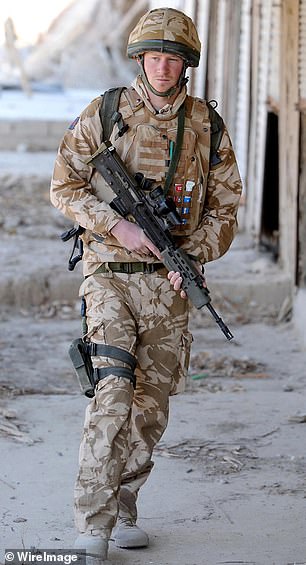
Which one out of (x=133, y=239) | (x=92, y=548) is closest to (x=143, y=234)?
(x=133, y=239)

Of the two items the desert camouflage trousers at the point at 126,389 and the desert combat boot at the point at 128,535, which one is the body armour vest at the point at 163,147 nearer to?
the desert camouflage trousers at the point at 126,389

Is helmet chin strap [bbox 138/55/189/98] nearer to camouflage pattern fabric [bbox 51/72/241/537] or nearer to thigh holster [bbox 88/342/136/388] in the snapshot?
camouflage pattern fabric [bbox 51/72/241/537]

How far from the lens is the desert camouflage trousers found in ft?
12.1

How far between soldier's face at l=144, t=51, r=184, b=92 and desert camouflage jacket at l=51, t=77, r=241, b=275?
2.5 inches

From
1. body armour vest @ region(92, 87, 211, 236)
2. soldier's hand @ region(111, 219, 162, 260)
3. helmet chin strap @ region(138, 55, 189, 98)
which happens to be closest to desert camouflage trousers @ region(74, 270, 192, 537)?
soldier's hand @ region(111, 219, 162, 260)

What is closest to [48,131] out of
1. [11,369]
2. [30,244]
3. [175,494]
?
[30,244]

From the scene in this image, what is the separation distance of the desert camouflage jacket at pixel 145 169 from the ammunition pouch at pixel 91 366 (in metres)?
0.29

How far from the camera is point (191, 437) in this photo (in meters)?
5.39

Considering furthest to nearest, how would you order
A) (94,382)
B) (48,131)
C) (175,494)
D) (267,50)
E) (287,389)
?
(48,131), (267,50), (287,389), (175,494), (94,382)

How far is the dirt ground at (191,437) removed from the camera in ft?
13.6

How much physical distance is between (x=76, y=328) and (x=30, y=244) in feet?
5.84

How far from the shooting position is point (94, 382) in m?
3.81

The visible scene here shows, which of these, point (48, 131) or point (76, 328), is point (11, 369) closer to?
point (76, 328)

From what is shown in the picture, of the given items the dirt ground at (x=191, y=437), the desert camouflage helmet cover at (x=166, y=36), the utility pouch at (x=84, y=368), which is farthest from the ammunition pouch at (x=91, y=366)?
the desert camouflage helmet cover at (x=166, y=36)
